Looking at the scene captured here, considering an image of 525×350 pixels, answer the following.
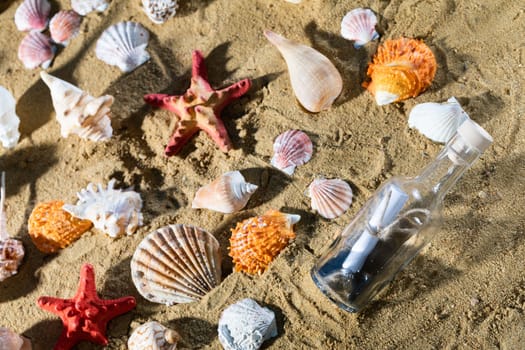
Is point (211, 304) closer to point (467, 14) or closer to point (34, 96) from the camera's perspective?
point (34, 96)

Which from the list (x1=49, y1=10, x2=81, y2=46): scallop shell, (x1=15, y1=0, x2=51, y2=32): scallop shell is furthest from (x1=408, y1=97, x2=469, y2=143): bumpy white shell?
(x1=15, y1=0, x2=51, y2=32): scallop shell

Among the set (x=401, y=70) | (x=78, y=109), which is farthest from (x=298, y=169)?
(x=78, y=109)

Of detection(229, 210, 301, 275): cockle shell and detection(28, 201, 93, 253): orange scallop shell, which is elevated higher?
detection(28, 201, 93, 253): orange scallop shell

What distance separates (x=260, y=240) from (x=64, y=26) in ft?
4.72

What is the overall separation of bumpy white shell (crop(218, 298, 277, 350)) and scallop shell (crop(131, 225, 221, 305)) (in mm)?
153

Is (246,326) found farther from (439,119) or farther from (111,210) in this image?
(439,119)

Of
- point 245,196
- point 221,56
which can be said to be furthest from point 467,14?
point 245,196

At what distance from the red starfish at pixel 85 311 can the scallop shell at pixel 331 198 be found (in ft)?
2.73

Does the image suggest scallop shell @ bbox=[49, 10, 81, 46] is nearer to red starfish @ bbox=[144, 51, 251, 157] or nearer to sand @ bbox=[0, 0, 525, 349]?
sand @ bbox=[0, 0, 525, 349]

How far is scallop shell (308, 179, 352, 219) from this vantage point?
2.26m

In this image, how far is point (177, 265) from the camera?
2.26 m

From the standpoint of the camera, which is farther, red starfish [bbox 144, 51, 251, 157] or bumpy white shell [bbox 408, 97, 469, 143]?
red starfish [bbox 144, 51, 251, 157]

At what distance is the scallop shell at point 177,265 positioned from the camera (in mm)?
2234

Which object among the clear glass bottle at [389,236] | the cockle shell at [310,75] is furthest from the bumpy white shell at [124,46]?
the clear glass bottle at [389,236]
